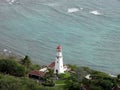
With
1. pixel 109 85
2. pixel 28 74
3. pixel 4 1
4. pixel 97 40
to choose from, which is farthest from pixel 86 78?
pixel 4 1

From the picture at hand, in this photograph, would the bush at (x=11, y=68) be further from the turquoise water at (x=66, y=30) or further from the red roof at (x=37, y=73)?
the turquoise water at (x=66, y=30)

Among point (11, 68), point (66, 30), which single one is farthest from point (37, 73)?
point (66, 30)

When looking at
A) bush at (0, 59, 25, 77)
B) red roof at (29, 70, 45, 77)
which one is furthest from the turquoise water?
bush at (0, 59, 25, 77)

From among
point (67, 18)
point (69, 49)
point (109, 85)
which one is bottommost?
point (109, 85)

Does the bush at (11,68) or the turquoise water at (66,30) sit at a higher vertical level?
the turquoise water at (66,30)

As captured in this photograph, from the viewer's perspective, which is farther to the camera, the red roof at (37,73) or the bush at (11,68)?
the red roof at (37,73)

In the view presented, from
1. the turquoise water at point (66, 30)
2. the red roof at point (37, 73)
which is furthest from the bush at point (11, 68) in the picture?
the turquoise water at point (66, 30)

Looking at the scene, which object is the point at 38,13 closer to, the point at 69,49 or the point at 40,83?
the point at 69,49

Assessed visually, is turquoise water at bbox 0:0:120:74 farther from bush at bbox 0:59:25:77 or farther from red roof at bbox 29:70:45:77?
bush at bbox 0:59:25:77
